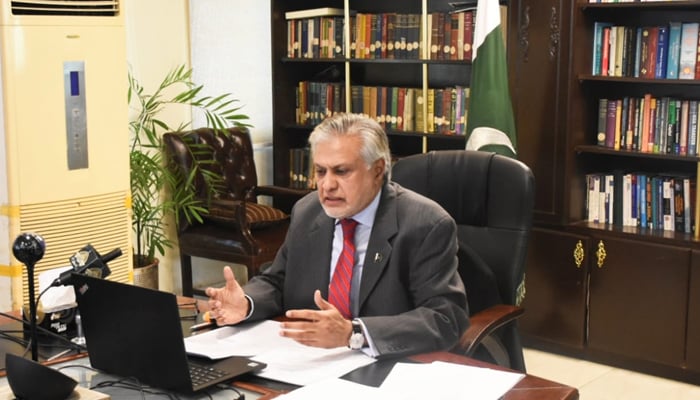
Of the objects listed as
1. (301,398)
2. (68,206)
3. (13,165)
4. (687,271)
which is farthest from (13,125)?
(687,271)

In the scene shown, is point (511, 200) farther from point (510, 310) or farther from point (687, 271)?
point (687, 271)

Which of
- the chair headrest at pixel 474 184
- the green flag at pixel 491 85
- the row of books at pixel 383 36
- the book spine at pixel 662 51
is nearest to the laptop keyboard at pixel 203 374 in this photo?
the chair headrest at pixel 474 184

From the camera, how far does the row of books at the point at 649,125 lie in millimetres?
4379

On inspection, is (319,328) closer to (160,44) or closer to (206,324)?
(206,324)

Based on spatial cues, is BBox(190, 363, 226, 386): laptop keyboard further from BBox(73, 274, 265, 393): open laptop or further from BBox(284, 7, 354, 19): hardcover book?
BBox(284, 7, 354, 19): hardcover book

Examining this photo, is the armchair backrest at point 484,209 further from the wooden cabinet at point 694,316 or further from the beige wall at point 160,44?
the beige wall at point 160,44

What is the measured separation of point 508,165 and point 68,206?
6.83 feet

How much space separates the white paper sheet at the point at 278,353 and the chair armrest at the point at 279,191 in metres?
2.81

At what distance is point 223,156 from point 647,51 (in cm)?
223

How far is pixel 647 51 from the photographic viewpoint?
445cm

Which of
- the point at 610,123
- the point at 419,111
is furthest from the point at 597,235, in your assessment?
the point at 419,111

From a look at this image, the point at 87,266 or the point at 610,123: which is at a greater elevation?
the point at 610,123

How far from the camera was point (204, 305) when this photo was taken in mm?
2609

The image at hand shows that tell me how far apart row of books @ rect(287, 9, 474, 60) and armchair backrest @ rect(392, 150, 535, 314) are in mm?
1963
